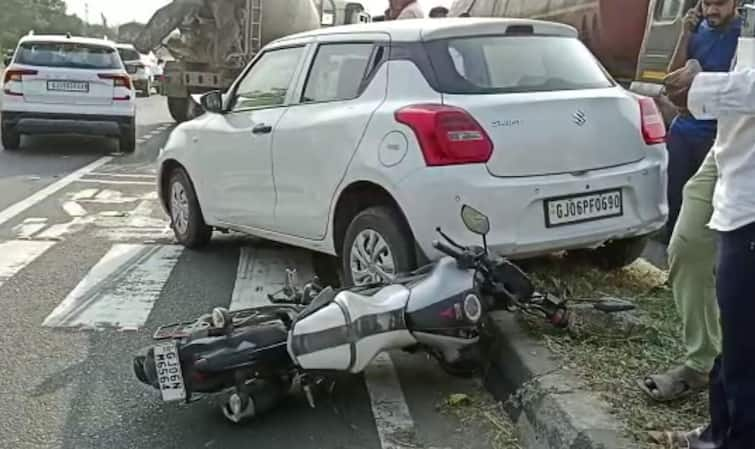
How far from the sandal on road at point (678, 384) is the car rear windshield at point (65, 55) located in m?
12.0

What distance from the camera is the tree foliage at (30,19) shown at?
60553mm

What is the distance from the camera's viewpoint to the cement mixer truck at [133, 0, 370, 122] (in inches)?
709

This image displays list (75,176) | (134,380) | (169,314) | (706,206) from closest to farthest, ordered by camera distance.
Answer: (706,206), (134,380), (169,314), (75,176)

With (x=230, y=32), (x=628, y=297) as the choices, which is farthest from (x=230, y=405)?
(x=230, y=32)

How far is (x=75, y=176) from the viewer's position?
11.7 m

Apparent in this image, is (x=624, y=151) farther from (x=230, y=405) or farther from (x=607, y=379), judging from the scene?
(x=230, y=405)

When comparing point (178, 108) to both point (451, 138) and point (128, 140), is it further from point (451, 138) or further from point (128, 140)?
point (451, 138)

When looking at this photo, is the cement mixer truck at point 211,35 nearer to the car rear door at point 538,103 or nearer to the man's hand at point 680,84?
the car rear door at point 538,103

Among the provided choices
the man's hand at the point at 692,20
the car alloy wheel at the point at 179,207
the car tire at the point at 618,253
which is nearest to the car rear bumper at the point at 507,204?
the car tire at the point at 618,253

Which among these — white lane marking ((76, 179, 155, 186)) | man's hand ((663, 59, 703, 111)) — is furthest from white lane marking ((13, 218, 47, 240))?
man's hand ((663, 59, 703, 111))

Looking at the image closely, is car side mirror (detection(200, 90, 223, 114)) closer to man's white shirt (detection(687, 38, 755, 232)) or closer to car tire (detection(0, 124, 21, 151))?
man's white shirt (detection(687, 38, 755, 232))

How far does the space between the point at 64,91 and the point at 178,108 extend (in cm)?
628

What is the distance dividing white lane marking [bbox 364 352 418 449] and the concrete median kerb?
1.46 ft

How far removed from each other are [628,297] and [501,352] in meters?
1.18
